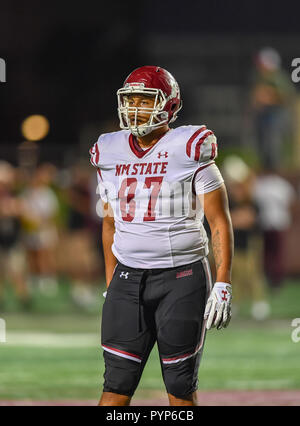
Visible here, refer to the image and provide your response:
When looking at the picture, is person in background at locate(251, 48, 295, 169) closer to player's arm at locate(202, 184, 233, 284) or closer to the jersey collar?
the jersey collar

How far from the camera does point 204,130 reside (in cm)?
489

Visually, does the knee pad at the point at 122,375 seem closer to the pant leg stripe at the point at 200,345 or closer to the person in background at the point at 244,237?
the pant leg stripe at the point at 200,345

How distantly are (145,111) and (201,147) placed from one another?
342mm

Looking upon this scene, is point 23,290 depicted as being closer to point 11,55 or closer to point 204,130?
point 204,130

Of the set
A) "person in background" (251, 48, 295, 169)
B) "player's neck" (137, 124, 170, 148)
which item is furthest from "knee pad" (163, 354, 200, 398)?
"person in background" (251, 48, 295, 169)

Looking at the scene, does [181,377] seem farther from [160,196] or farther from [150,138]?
[150,138]

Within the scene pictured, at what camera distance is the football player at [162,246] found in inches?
189

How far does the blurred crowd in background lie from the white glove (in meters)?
8.30

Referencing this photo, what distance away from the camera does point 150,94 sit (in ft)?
16.1

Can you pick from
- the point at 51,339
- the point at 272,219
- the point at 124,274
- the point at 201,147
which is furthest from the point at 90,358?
the point at 272,219

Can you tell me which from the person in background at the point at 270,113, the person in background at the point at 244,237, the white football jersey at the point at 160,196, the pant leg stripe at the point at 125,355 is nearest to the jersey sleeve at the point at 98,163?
the white football jersey at the point at 160,196

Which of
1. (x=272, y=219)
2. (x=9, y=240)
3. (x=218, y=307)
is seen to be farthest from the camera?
(x=272, y=219)
